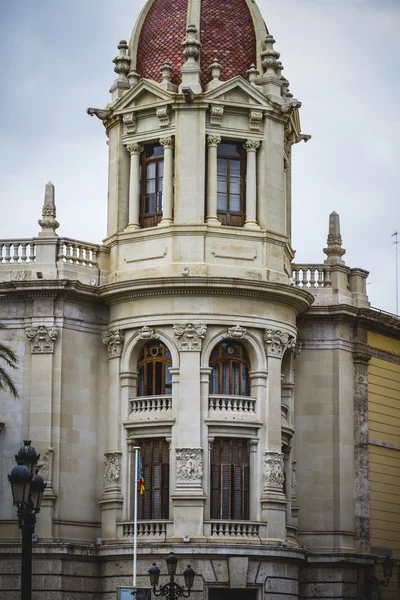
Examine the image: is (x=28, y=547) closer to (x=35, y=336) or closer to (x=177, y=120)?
→ (x=35, y=336)

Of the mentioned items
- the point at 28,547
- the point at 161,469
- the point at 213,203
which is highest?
the point at 213,203

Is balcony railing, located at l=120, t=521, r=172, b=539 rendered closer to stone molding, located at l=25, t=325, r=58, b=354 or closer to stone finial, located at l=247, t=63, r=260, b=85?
stone molding, located at l=25, t=325, r=58, b=354

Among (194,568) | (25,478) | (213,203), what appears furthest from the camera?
(213,203)

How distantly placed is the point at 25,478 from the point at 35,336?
697 inches

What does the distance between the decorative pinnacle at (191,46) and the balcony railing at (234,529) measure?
14.4 m

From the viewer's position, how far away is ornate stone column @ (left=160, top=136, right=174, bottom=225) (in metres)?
46.9

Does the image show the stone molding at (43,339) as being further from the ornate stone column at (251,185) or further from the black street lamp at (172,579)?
the black street lamp at (172,579)

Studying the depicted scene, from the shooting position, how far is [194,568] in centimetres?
4391

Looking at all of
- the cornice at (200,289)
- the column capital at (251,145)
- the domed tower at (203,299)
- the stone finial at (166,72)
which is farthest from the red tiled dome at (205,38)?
the cornice at (200,289)

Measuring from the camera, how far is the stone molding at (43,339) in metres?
46.2

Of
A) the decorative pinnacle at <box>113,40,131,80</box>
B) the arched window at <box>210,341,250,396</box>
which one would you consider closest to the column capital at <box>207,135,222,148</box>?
the decorative pinnacle at <box>113,40,131,80</box>

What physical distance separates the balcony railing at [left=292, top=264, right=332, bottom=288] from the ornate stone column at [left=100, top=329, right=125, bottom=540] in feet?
22.2

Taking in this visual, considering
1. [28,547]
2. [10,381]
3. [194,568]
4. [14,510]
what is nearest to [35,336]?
[10,381]

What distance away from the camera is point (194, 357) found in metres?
45.2
